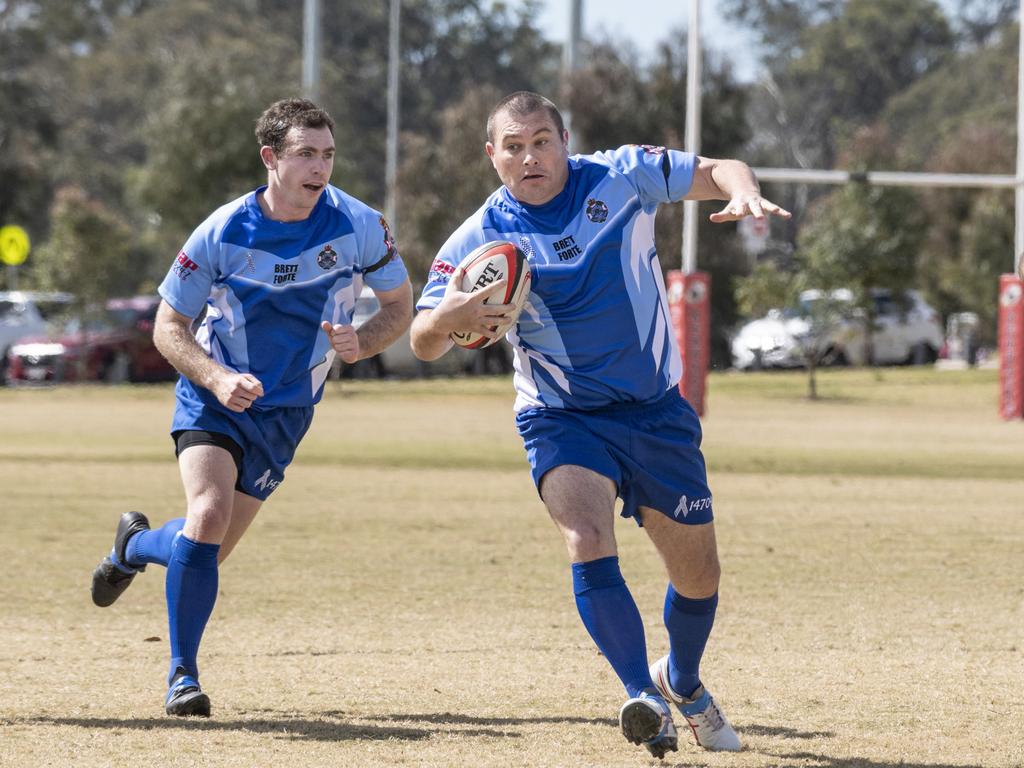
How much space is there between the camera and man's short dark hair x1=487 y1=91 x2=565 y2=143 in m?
6.28

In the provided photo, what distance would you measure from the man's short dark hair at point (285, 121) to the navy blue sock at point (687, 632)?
2193 mm

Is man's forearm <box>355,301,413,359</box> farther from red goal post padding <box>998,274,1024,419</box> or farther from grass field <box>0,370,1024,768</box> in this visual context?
red goal post padding <box>998,274,1024,419</box>

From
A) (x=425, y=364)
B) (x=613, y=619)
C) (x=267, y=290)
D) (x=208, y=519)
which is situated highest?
(x=267, y=290)

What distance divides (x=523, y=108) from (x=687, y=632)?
1.89 metres

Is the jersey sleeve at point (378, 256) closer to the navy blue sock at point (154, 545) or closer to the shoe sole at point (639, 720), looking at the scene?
the navy blue sock at point (154, 545)

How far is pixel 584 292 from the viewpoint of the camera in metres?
6.32

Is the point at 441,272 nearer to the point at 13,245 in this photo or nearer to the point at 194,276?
the point at 194,276

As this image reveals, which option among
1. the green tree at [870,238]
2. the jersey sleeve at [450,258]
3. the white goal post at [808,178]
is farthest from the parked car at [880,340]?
the jersey sleeve at [450,258]

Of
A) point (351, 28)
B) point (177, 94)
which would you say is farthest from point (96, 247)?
point (351, 28)

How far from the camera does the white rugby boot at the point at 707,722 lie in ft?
20.7

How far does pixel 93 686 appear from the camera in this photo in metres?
7.36

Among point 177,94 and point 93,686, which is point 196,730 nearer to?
point 93,686

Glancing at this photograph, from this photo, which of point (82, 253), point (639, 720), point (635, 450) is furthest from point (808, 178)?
point (639, 720)

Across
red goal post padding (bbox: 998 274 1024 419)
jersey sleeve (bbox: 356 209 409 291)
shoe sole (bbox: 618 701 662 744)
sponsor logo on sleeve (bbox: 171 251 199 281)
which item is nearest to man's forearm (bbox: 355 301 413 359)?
jersey sleeve (bbox: 356 209 409 291)
